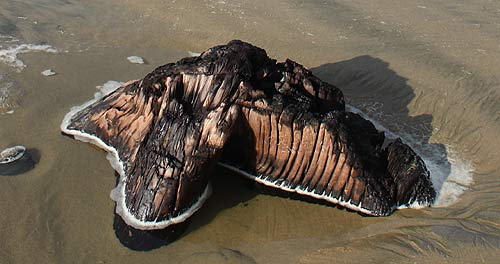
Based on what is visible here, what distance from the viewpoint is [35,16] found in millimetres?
9109

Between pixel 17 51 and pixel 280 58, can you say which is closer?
pixel 17 51

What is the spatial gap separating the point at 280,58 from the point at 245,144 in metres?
3.12

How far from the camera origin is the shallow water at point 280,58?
4.89m

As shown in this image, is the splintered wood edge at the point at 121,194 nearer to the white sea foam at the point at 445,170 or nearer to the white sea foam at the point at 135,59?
the white sea foam at the point at 135,59

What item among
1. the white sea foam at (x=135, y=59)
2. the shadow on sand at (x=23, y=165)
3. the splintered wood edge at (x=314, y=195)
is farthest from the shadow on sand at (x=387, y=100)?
the shadow on sand at (x=23, y=165)

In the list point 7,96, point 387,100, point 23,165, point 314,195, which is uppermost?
point 387,100

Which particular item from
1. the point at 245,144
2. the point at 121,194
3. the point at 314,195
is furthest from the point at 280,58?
the point at 121,194

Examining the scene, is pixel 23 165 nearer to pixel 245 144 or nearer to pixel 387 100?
pixel 245 144

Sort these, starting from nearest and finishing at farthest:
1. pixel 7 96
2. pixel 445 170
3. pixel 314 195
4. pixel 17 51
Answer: pixel 314 195 → pixel 445 170 → pixel 7 96 → pixel 17 51

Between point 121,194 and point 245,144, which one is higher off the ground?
point 245,144

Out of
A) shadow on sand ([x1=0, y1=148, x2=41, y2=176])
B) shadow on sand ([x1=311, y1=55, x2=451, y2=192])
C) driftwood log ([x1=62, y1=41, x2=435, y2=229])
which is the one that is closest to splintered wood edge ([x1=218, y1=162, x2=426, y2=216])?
driftwood log ([x1=62, y1=41, x2=435, y2=229])

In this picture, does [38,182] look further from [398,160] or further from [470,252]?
[470,252]

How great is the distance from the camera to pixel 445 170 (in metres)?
6.12

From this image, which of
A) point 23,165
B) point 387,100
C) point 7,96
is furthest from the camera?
point 387,100
